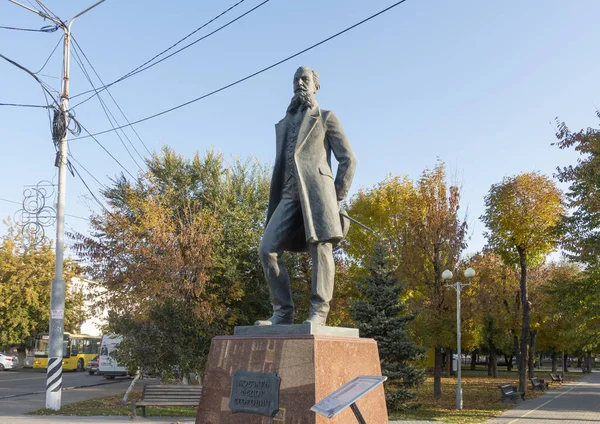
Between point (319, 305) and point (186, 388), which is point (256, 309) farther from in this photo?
point (319, 305)

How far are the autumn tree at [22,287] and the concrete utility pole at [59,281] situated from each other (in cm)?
2274

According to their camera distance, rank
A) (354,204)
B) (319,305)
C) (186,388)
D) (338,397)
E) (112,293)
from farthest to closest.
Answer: (354,204)
(112,293)
(186,388)
(319,305)
(338,397)

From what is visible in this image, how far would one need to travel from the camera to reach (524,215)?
22656 mm

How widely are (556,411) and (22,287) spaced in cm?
3202

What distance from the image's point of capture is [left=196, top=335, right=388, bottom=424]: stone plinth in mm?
4707

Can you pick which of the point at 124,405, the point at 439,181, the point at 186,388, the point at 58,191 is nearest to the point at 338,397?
the point at 186,388

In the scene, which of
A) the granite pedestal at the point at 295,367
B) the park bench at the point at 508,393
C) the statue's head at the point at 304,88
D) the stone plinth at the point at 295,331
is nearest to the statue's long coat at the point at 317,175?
the statue's head at the point at 304,88

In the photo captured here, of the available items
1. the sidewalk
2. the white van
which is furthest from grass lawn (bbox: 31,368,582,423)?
the white van

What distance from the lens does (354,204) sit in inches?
1089

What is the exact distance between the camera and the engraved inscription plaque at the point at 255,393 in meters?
4.77

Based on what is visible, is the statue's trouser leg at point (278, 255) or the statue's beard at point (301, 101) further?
the statue's beard at point (301, 101)

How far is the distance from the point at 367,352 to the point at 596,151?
1071 centimetres

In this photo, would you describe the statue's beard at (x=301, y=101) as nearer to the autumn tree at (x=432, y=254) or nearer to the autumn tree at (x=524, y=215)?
the autumn tree at (x=432, y=254)

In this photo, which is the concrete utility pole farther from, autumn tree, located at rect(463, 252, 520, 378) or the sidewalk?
autumn tree, located at rect(463, 252, 520, 378)
